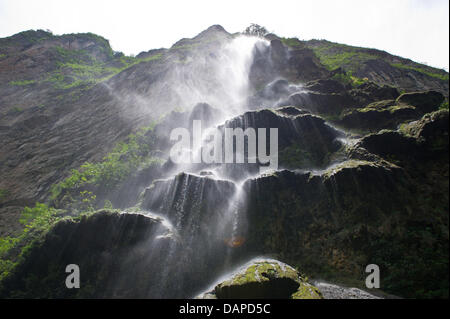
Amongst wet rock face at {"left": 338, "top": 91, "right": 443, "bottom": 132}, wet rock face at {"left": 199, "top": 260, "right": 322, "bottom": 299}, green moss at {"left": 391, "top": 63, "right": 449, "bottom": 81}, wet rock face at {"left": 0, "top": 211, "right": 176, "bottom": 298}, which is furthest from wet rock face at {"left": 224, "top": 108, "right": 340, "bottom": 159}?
green moss at {"left": 391, "top": 63, "right": 449, "bottom": 81}

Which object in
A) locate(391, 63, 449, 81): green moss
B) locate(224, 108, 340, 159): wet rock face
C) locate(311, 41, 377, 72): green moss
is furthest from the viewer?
locate(311, 41, 377, 72): green moss

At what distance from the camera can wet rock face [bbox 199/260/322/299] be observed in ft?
21.2

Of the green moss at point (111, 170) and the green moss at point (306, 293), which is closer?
the green moss at point (306, 293)

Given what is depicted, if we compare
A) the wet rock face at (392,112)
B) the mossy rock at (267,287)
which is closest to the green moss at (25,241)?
the mossy rock at (267,287)

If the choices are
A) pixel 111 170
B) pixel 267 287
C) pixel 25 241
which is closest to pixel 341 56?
pixel 111 170

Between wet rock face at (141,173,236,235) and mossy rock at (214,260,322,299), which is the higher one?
wet rock face at (141,173,236,235)

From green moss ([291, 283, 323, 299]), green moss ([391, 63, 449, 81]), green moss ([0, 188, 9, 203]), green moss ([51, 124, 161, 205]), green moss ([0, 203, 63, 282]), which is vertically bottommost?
green moss ([291, 283, 323, 299])

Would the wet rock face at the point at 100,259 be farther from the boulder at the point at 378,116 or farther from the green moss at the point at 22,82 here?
the green moss at the point at 22,82

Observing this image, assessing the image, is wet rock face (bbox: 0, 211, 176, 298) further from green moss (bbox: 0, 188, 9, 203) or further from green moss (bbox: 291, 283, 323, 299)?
green moss (bbox: 0, 188, 9, 203)

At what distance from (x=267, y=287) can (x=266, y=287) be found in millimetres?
35

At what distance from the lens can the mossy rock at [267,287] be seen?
6.46 metres
